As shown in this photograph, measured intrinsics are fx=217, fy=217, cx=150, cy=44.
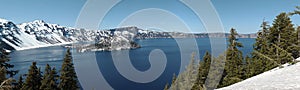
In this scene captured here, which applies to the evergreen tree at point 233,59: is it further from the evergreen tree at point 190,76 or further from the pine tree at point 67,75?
the pine tree at point 67,75

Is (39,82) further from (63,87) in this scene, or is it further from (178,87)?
(178,87)

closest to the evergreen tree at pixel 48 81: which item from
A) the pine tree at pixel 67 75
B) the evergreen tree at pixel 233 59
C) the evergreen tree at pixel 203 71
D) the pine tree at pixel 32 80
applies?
the pine tree at pixel 32 80

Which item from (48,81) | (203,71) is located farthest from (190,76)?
(48,81)

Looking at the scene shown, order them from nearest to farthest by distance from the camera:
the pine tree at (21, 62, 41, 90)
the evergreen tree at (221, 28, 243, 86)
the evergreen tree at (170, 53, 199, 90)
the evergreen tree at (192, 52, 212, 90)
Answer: the pine tree at (21, 62, 41, 90) → the evergreen tree at (221, 28, 243, 86) → the evergreen tree at (170, 53, 199, 90) → the evergreen tree at (192, 52, 212, 90)

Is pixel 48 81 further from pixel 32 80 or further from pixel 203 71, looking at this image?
pixel 203 71

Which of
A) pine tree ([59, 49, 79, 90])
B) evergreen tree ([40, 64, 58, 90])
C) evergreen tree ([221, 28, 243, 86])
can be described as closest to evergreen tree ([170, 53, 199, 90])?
evergreen tree ([221, 28, 243, 86])

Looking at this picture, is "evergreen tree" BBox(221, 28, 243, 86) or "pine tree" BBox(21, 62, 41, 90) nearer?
"pine tree" BBox(21, 62, 41, 90)

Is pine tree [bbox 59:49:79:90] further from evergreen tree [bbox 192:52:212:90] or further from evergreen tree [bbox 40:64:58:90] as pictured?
evergreen tree [bbox 192:52:212:90]

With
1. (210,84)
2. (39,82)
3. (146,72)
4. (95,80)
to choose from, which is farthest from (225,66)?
(146,72)
